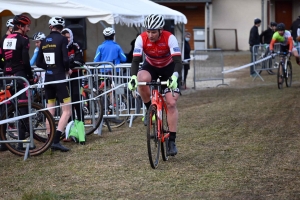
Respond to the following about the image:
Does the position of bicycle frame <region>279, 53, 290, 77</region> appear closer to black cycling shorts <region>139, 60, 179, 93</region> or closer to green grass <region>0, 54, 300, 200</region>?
green grass <region>0, 54, 300, 200</region>

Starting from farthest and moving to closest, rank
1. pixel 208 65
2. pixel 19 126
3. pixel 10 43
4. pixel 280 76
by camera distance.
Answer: pixel 208 65 < pixel 280 76 < pixel 10 43 < pixel 19 126

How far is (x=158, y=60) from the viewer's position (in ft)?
27.1

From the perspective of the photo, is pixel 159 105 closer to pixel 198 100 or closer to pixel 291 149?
pixel 291 149

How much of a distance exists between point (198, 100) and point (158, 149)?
9.07m

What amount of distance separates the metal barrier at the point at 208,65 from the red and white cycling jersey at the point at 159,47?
1262cm

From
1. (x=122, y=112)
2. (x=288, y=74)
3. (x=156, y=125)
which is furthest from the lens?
(x=288, y=74)

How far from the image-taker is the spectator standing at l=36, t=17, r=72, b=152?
938 cm

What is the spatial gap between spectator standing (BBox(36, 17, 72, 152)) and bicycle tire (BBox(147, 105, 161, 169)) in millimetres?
1926

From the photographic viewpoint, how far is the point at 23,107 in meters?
9.03

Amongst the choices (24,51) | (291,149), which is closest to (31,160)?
(24,51)

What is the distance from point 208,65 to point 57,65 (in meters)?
12.6

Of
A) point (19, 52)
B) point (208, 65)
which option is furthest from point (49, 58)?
point (208, 65)

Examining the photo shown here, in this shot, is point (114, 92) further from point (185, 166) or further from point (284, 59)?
point (284, 59)

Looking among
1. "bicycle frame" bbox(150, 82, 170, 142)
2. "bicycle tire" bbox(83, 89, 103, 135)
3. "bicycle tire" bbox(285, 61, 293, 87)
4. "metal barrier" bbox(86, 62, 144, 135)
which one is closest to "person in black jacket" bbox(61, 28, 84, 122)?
"bicycle tire" bbox(83, 89, 103, 135)
